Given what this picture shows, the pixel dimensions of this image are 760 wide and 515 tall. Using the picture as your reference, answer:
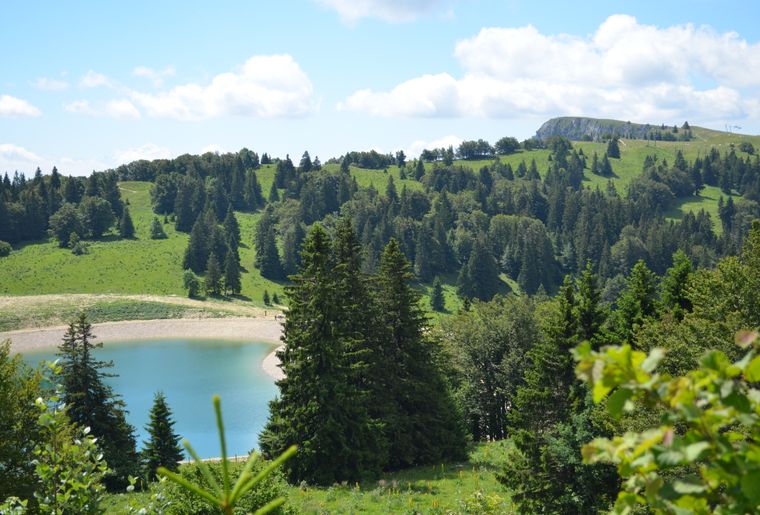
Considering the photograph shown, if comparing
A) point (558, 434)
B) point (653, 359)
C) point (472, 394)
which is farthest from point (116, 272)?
point (653, 359)

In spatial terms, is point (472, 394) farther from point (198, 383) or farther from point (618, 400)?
point (618, 400)

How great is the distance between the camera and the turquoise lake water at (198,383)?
151ft

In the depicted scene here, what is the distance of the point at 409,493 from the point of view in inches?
798

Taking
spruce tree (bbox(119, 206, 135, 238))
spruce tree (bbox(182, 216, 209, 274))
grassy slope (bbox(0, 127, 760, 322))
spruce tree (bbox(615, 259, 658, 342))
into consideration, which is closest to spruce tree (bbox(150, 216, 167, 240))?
grassy slope (bbox(0, 127, 760, 322))

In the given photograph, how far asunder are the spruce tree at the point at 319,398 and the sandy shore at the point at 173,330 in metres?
57.8

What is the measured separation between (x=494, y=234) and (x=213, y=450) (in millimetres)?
96316

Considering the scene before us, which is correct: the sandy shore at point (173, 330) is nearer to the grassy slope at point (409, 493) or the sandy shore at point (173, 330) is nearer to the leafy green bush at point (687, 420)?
the grassy slope at point (409, 493)

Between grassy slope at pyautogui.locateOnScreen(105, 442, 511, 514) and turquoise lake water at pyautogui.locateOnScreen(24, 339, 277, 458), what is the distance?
18.9 metres

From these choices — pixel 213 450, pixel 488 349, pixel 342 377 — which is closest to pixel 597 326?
pixel 342 377

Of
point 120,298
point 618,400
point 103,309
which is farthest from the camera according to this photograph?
point 120,298

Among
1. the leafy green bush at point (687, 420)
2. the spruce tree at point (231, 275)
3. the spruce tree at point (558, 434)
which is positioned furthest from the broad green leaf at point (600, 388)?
the spruce tree at point (231, 275)

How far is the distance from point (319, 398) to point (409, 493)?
5372 millimetres

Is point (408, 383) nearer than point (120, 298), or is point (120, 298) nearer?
A: point (408, 383)

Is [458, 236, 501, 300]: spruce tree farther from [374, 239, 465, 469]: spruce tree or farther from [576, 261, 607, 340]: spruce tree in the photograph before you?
[576, 261, 607, 340]: spruce tree
